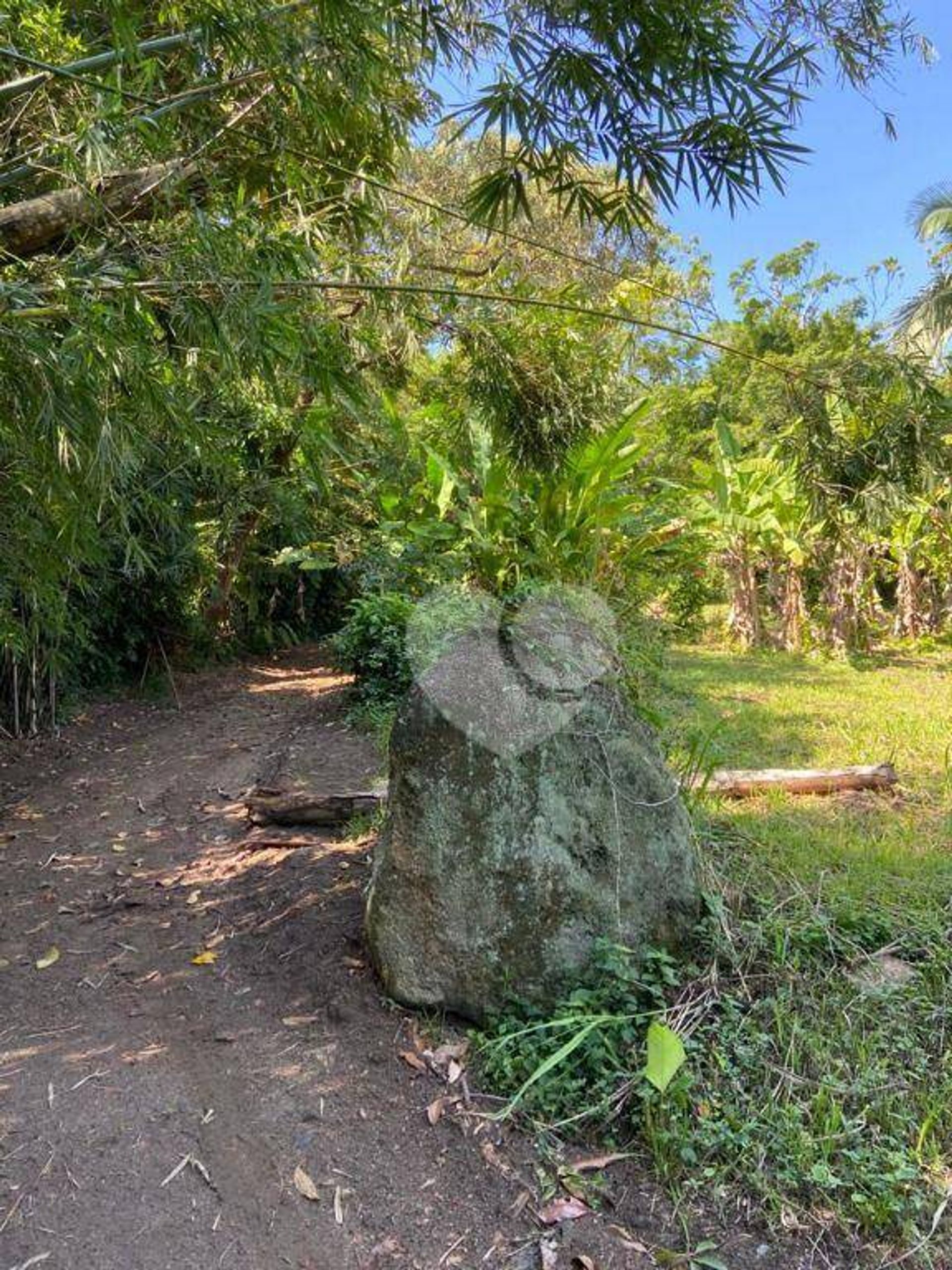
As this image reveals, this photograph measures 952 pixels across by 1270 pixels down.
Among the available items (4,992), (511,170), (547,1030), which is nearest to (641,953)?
(547,1030)

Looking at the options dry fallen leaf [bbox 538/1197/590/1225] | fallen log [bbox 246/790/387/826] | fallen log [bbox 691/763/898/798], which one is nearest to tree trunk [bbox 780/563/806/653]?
fallen log [bbox 691/763/898/798]

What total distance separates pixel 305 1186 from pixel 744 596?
8.38 m

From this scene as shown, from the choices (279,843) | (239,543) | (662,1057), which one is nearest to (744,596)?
(239,543)

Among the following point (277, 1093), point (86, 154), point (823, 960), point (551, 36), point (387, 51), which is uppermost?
point (387, 51)

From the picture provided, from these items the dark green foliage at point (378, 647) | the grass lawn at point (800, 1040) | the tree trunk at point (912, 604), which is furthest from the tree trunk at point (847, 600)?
the grass lawn at point (800, 1040)

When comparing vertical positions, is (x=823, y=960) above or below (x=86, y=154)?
below

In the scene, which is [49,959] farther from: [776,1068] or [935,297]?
[935,297]

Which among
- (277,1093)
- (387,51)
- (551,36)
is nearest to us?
(277,1093)

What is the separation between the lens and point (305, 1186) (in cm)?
174

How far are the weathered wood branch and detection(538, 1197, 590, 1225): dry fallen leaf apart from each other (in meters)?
2.76

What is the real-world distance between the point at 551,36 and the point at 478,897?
2394 millimetres

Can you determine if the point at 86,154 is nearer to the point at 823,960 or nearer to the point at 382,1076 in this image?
the point at 382,1076

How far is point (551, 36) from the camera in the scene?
2.15m

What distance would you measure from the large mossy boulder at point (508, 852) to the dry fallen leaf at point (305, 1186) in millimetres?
536
